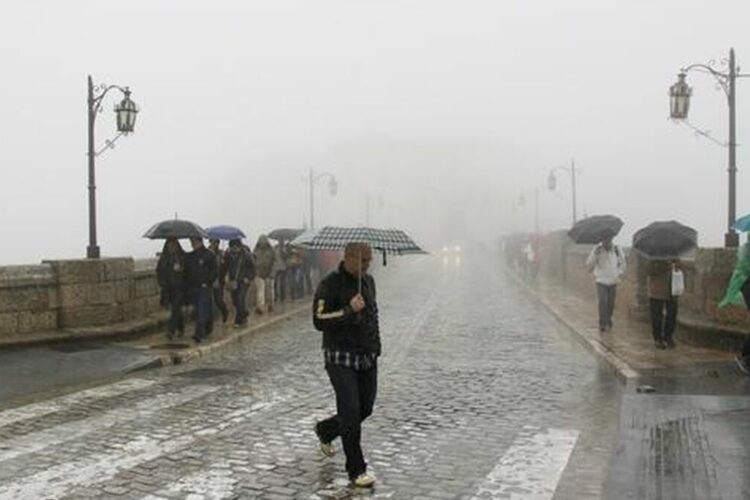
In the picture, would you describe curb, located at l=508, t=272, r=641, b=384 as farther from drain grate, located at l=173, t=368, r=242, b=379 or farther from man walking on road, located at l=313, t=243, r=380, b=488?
man walking on road, located at l=313, t=243, r=380, b=488

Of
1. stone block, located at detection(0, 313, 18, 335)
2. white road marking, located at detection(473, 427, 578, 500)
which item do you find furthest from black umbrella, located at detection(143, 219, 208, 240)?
white road marking, located at detection(473, 427, 578, 500)

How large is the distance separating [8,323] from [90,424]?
18.2ft

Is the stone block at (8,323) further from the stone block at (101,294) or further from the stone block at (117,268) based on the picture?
the stone block at (117,268)

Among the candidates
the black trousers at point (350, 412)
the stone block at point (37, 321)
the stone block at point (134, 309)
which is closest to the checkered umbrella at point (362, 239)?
the black trousers at point (350, 412)

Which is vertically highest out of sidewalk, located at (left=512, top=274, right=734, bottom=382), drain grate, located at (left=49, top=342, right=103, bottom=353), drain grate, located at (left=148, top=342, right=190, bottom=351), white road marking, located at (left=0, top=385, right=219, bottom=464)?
drain grate, located at (left=49, top=342, right=103, bottom=353)

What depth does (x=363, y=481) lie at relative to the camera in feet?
19.5

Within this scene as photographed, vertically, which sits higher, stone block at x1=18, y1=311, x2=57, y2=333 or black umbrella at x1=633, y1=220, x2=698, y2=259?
black umbrella at x1=633, y1=220, x2=698, y2=259

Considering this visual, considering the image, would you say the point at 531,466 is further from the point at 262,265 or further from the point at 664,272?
the point at 262,265

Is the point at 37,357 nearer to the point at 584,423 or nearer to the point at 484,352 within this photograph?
the point at 484,352

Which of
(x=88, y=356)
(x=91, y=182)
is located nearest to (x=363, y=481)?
(x=88, y=356)

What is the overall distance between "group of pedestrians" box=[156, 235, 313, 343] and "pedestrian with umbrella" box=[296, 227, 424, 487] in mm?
8238

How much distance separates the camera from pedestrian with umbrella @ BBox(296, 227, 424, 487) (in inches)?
236

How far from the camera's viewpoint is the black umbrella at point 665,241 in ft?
41.1

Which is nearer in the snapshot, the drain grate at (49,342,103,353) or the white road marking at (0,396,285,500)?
the white road marking at (0,396,285,500)
